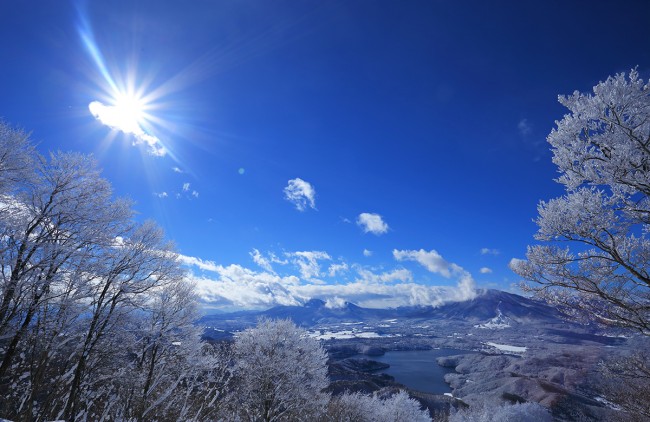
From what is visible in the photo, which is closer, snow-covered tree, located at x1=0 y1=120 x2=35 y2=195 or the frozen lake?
snow-covered tree, located at x1=0 y1=120 x2=35 y2=195

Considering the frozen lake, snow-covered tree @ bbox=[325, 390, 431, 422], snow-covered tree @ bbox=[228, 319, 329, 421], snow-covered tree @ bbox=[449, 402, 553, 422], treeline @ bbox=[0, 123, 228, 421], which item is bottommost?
the frozen lake

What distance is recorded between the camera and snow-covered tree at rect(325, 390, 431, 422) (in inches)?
1403

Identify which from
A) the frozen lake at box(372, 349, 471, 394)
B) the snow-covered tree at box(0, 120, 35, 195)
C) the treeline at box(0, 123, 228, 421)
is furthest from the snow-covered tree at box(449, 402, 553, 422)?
the snow-covered tree at box(0, 120, 35, 195)

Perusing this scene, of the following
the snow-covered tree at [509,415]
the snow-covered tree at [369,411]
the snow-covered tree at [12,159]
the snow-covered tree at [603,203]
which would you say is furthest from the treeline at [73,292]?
the snow-covered tree at [509,415]

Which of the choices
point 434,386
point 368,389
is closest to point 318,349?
point 368,389

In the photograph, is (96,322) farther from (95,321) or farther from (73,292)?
(73,292)

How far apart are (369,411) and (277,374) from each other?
23.6m

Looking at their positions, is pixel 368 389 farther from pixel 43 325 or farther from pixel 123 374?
pixel 43 325

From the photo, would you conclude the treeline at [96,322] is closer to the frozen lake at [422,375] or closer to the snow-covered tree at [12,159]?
the snow-covered tree at [12,159]

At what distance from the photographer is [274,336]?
1005 inches

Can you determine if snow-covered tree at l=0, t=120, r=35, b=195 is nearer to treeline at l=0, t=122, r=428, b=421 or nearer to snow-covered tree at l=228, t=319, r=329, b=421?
treeline at l=0, t=122, r=428, b=421

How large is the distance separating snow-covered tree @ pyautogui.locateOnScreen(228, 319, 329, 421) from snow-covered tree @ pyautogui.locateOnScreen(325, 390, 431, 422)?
9281 mm

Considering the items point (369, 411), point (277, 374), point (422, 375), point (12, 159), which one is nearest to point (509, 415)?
point (369, 411)

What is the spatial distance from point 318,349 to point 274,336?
18.0 ft
